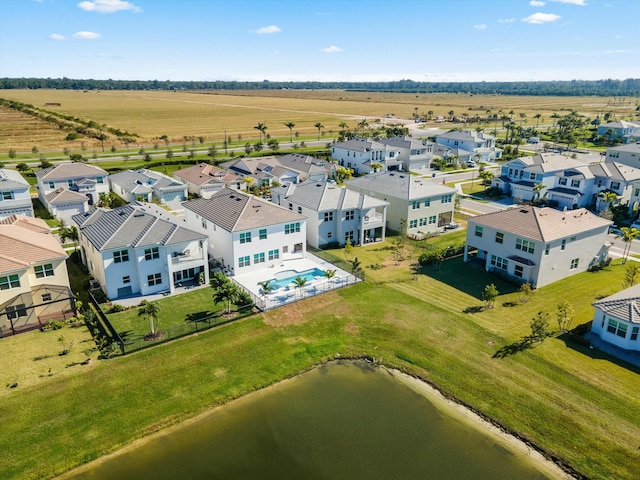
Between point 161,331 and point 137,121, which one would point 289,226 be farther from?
point 137,121

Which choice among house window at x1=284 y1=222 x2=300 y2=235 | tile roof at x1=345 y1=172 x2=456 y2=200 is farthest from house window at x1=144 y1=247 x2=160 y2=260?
tile roof at x1=345 y1=172 x2=456 y2=200

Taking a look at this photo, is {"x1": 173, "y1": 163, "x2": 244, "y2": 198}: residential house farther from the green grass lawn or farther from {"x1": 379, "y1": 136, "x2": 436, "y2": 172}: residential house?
the green grass lawn

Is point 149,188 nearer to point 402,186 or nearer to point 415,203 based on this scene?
point 402,186

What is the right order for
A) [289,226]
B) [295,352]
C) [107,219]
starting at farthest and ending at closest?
[289,226] → [107,219] → [295,352]

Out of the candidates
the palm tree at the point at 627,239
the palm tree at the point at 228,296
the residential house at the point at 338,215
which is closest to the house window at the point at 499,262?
the residential house at the point at 338,215

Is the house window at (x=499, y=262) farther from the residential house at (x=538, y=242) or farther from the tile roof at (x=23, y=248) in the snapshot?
the tile roof at (x=23, y=248)

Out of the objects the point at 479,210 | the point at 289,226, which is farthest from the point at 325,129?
the point at 289,226
